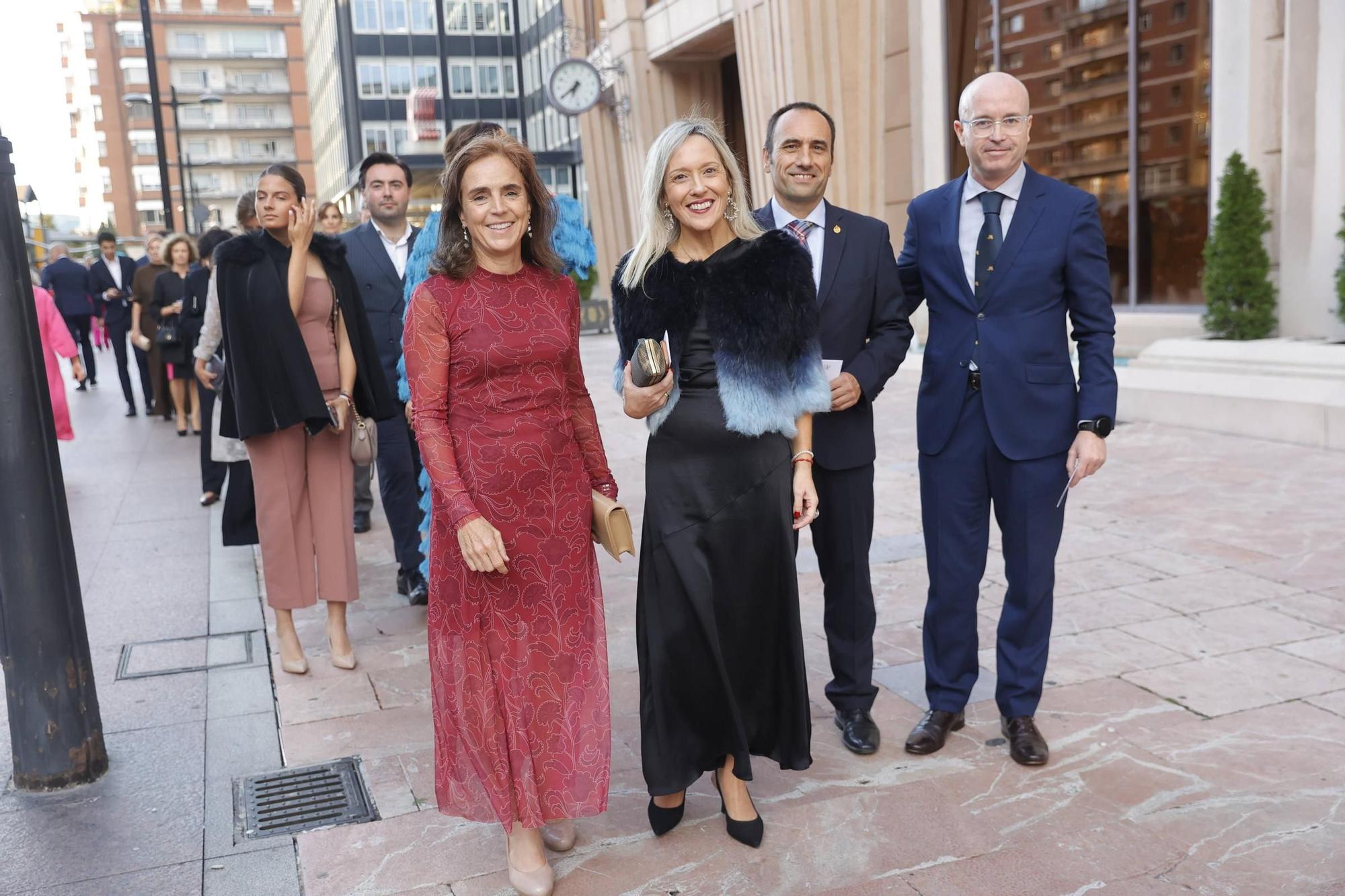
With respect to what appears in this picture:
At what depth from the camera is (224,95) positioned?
10538 cm

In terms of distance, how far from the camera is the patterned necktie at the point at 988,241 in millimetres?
3682

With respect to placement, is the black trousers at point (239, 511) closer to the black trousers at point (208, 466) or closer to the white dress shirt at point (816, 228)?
the black trousers at point (208, 466)

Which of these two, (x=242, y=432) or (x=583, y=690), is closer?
(x=583, y=690)

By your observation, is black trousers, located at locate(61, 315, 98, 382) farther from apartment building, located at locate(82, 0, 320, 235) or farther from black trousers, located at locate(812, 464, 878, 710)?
apartment building, located at locate(82, 0, 320, 235)

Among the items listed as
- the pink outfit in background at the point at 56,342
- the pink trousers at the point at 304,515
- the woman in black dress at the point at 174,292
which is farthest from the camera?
the woman in black dress at the point at 174,292

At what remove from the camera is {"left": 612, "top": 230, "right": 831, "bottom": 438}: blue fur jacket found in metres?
3.19

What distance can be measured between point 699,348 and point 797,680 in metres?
0.99

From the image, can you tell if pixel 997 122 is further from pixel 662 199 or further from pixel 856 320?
pixel 662 199

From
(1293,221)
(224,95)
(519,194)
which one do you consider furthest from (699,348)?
(224,95)

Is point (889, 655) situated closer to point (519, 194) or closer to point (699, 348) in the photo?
point (699, 348)

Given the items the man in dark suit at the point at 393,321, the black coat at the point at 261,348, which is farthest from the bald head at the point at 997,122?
the man in dark suit at the point at 393,321

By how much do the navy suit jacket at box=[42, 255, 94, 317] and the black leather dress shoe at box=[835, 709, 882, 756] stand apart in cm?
1606

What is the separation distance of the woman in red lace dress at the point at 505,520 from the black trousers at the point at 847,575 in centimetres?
97

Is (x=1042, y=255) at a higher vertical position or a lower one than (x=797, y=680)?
higher
